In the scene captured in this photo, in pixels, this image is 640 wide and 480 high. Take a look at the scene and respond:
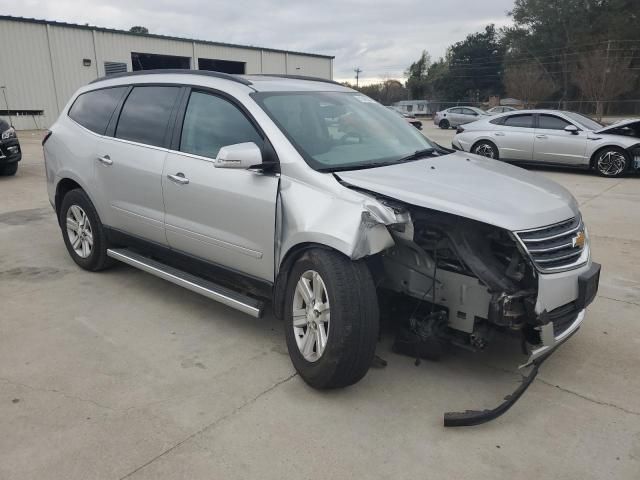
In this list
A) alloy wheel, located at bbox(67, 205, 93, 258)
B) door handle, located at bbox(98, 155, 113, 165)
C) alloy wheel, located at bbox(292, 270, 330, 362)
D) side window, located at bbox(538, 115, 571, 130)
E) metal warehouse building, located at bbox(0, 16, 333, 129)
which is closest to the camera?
alloy wheel, located at bbox(292, 270, 330, 362)

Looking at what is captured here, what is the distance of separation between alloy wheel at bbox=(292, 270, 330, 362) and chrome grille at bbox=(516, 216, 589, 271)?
1151 mm

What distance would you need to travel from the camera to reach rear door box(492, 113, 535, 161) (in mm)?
12398

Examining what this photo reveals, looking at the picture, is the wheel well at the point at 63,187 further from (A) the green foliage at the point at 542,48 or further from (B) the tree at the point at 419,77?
(B) the tree at the point at 419,77

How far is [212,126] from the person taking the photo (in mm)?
3920

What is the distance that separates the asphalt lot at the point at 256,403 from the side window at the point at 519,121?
865cm

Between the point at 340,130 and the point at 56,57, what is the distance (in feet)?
89.9

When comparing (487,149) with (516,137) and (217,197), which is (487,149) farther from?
(217,197)

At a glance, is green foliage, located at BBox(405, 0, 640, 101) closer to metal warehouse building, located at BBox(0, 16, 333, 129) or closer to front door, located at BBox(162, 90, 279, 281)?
metal warehouse building, located at BBox(0, 16, 333, 129)

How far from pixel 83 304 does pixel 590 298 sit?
385 cm

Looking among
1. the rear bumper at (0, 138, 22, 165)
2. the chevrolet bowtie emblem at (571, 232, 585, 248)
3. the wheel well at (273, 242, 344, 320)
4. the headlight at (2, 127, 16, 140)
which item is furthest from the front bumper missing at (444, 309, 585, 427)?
the headlight at (2, 127, 16, 140)

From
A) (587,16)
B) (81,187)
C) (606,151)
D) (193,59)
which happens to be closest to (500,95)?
(587,16)

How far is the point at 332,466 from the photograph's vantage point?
2.61m

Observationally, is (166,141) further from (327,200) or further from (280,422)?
(280,422)

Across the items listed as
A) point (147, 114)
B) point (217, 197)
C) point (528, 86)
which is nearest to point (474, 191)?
point (217, 197)
